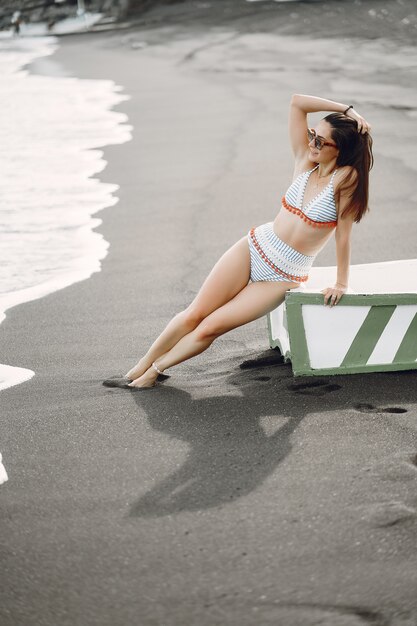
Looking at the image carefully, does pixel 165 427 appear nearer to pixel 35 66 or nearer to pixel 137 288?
pixel 137 288

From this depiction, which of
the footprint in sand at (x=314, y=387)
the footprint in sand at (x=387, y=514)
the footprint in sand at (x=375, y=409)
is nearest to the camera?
the footprint in sand at (x=387, y=514)

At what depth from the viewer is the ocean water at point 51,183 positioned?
24.5 feet

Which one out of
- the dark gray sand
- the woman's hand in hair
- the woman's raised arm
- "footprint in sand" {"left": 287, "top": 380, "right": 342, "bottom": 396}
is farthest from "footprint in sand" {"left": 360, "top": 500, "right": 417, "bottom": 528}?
the woman's raised arm

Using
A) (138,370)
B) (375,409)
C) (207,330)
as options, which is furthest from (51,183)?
(375,409)

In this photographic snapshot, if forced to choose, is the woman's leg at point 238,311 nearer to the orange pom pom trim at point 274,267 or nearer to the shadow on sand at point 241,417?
the orange pom pom trim at point 274,267

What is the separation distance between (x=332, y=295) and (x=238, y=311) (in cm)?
50

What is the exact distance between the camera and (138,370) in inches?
195

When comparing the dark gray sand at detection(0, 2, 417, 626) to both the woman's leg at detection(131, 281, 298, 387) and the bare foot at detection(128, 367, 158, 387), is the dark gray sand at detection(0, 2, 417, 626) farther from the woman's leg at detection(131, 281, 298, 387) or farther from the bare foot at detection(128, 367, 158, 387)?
the woman's leg at detection(131, 281, 298, 387)

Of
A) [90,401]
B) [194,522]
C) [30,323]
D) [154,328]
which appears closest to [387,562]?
[194,522]

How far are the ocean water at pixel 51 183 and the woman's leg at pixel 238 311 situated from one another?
3.60ft

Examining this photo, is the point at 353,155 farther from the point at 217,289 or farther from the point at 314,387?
the point at 314,387

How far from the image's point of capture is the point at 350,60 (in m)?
19.3

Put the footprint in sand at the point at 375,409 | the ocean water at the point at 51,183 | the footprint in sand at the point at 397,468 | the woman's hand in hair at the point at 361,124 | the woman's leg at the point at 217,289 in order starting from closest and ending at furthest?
1. the footprint in sand at the point at 397,468
2. the footprint in sand at the point at 375,409
3. the woman's hand in hair at the point at 361,124
4. the woman's leg at the point at 217,289
5. the ocean water at the point at 51,183

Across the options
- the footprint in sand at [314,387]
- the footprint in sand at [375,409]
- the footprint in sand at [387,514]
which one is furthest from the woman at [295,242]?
the footprint in sand at [387,514]
